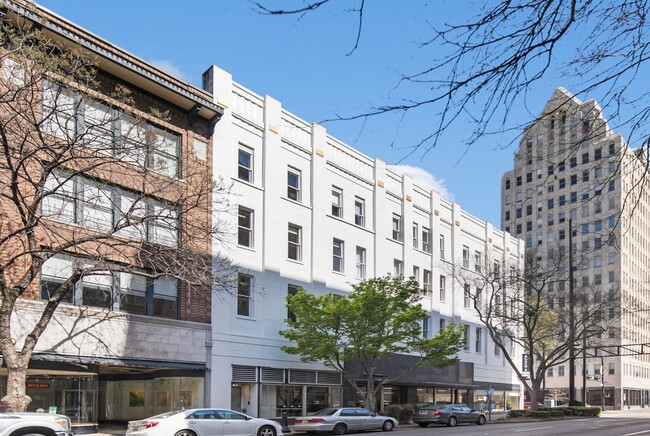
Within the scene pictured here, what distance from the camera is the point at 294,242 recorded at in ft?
117

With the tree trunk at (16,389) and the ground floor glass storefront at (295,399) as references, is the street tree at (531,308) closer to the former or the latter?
the ground floor glass storefront at (295,399)

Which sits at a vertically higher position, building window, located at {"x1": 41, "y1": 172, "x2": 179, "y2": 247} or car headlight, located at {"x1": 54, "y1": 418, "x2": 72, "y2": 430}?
building window, located at {"x1": 41, "y1": 172, "x2": 179, "y2": 247}

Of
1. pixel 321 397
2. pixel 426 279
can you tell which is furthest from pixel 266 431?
pixel 426 279

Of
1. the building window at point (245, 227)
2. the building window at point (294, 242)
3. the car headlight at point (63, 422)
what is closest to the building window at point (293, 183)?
the building window at point (294, 242)

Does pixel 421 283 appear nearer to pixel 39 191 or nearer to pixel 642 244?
pixel 39 191

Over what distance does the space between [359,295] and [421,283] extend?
13520mm

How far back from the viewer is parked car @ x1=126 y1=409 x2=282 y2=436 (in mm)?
20375

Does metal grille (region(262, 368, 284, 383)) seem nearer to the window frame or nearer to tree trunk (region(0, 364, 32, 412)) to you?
the window frame

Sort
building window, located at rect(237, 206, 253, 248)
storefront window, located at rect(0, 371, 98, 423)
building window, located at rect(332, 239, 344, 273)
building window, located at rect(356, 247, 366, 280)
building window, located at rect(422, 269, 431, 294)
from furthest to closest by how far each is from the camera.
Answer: building window, located at rect(422, 269, 431, 294)
building window, located at rect(356, 247, 366, 280)
building window, located at rect(332, 239, 344, 273)
building window, located at rect(237, 206, 253, 248)
storefront window, located at rect(0, 371, 98, 423)

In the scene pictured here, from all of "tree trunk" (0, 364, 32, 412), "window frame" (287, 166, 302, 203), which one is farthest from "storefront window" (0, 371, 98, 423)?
"window frame" (287, 166, 302, 203)

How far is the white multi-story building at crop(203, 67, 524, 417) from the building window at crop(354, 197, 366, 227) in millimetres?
56

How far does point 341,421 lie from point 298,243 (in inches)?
378

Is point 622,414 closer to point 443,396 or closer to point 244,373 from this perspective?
point 443,396

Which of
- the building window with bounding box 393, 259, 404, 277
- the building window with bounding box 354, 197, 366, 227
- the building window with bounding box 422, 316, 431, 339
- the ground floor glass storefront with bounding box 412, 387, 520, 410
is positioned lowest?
the ground floor glass storefront with bounding box 412, 387, 520, 410
